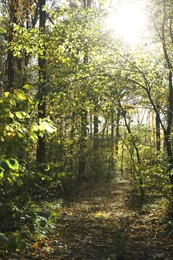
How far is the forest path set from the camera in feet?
19.6

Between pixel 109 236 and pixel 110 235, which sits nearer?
pixel 109 236

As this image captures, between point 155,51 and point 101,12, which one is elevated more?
point 101,12

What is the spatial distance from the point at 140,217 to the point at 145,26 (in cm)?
615

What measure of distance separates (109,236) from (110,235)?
11 cm

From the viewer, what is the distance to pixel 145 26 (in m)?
8.39

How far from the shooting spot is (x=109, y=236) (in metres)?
7.41

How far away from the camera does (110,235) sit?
296 inches

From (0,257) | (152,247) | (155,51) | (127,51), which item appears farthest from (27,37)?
(152,247)

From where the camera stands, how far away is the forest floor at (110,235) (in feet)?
19.6

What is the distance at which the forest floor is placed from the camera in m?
5.97

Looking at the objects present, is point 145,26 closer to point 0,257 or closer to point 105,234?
point 105,234

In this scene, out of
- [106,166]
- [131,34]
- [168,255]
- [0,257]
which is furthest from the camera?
[106,166]

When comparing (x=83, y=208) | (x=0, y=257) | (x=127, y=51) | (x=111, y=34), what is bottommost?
(x=83, y=208)

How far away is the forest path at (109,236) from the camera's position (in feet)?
19.6
